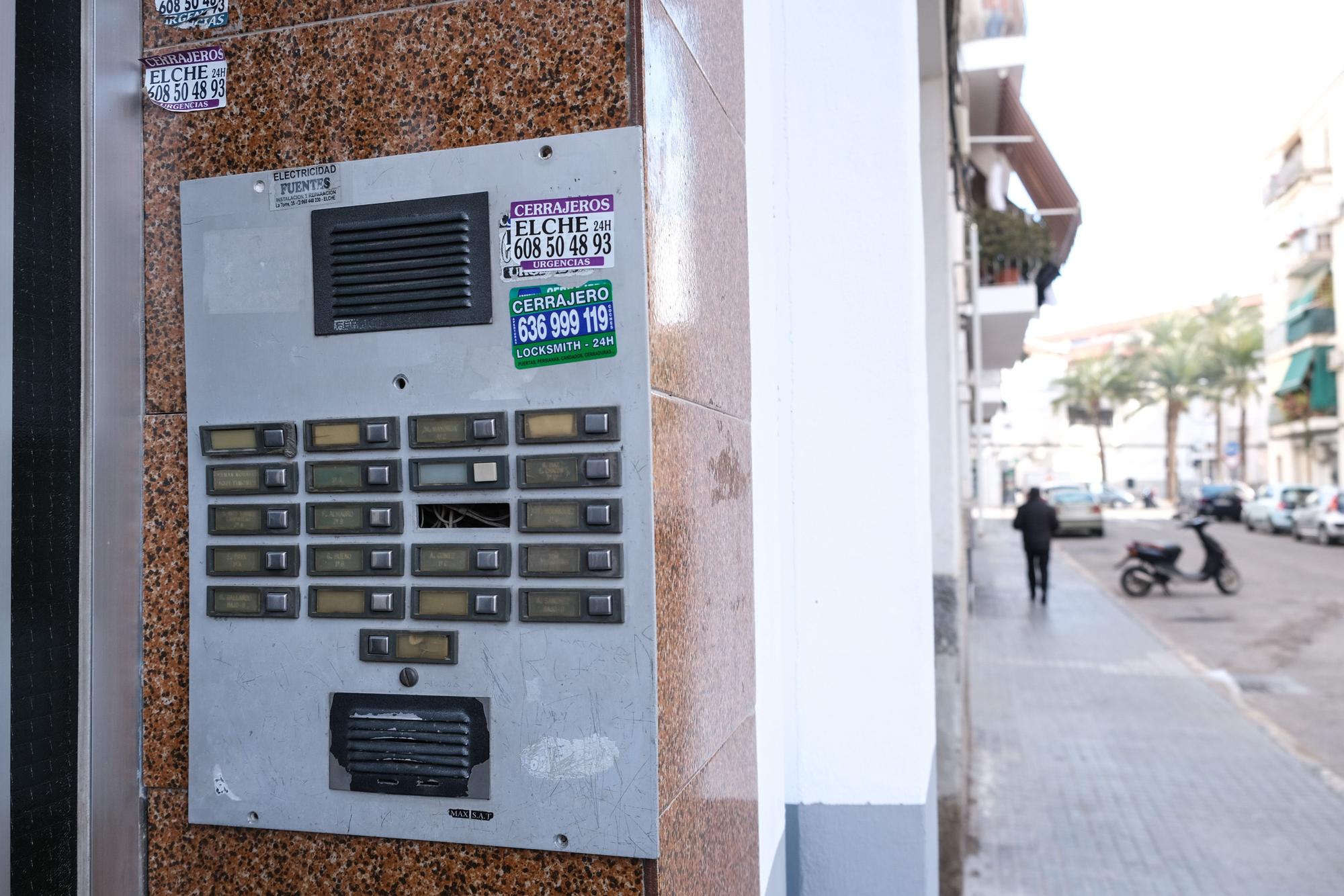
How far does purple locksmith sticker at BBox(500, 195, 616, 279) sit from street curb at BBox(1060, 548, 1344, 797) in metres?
6.87

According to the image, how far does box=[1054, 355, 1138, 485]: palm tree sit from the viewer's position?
54.2 meters

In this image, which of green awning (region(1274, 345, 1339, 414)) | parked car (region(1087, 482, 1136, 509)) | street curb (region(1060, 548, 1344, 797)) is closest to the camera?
street curb (region(1060, 548, 1344, 797))

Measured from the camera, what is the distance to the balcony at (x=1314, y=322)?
4144cm

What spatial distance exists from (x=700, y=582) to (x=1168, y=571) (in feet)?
55.8

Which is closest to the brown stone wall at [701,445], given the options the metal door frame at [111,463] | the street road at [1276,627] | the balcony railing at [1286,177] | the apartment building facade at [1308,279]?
the metal door frame at [111,463]

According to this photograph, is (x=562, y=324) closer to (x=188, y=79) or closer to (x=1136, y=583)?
(x=188, y=79)

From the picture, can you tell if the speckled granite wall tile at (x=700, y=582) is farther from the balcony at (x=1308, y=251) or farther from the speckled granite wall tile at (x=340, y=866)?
the balcony at (x=1308, y=251)

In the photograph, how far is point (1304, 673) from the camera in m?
10.5

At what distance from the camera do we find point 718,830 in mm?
1886

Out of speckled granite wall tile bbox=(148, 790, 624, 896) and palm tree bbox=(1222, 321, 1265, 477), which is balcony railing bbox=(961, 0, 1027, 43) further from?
palm tree bbox=(1222, 321, 1265, 477)

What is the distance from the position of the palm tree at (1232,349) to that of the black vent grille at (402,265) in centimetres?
5332

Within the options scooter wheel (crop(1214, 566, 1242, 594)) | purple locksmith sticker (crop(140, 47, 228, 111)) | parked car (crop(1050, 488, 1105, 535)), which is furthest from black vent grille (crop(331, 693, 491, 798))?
parked car (crop(1050, 488, 1105, 535))

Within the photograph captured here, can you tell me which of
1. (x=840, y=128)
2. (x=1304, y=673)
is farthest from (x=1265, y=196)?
(x=840, y=128)

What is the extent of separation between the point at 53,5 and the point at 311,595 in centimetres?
97
